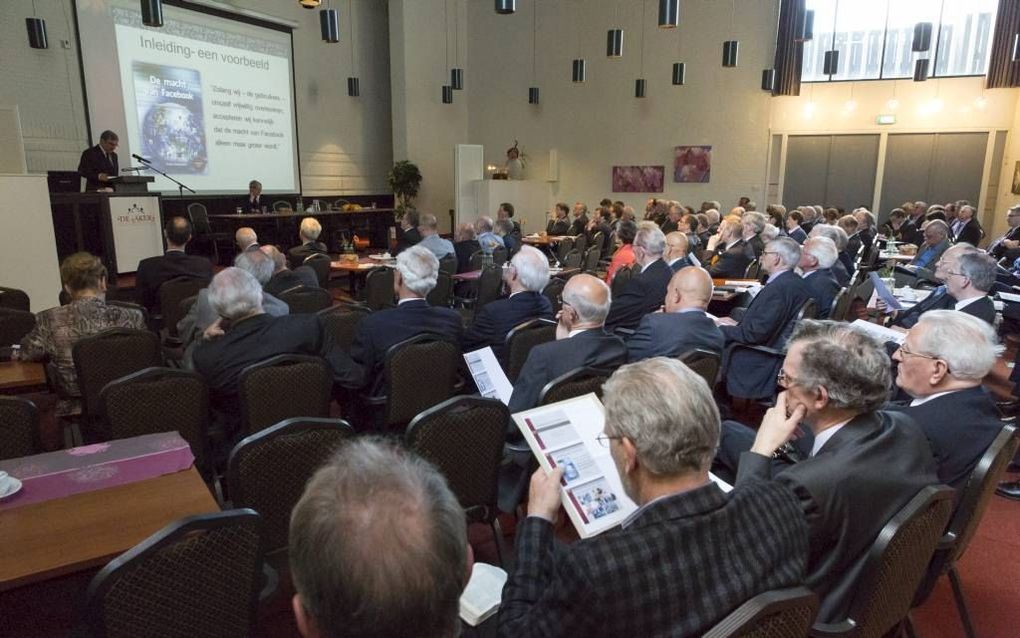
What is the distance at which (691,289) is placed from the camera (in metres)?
3.50

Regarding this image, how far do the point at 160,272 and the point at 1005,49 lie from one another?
14.9 metres

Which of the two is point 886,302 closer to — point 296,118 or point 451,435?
point 451,435

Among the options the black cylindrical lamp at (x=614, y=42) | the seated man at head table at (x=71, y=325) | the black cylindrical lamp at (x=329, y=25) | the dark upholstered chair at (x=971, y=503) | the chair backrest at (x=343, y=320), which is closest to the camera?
the dark upholstered chair at (x=971, y=503)

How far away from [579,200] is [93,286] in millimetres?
13673

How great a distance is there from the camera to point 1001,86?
40.1ft

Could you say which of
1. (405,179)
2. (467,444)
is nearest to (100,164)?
(405,179)

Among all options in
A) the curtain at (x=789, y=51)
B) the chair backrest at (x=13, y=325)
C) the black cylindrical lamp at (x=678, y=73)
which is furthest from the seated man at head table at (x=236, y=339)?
the curtain at (x=789, y=51)

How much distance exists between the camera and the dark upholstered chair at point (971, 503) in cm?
187

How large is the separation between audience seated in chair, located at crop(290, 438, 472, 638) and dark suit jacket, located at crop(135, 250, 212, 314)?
17.2 ft

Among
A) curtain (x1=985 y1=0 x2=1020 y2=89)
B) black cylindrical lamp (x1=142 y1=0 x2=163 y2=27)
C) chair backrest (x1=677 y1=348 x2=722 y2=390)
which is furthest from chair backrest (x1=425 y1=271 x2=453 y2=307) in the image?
curtain (x1=985 y1=0 x2=1020 y2=89)

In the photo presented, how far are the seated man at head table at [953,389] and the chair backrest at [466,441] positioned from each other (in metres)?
1.46

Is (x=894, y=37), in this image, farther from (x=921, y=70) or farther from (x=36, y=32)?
(x=36, y=32)

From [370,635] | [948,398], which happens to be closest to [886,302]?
[948,398]

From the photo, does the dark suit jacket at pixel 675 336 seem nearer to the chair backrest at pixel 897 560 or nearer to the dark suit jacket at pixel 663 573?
the chair backrest at pixel 897 560
